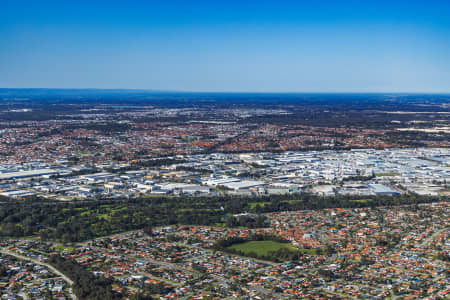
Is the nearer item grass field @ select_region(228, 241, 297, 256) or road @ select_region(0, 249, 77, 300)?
road @ select_region(0, 249, 77, 300)

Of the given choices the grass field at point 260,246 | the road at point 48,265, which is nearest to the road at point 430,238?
the grass field at point 260,246

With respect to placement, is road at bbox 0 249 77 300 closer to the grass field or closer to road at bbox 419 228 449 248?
the grass field

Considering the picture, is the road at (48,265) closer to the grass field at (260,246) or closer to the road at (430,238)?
the grass field at (260,246)

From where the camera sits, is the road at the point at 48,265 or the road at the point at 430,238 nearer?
the road at the point at 48,265

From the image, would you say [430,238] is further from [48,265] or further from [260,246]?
[48,265]

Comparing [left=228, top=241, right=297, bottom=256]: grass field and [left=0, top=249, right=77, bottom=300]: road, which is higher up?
[left=228, top=241, right=297, bottom=256]: grass field

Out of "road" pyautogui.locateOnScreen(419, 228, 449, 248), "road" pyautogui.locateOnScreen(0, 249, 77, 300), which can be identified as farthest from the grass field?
"road" pyautogui.locateOnScreen(0, 249, 77, 300)

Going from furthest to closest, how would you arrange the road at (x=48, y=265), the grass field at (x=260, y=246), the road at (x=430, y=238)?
1. the road at (x=430, y=238)
2. the grass field at (x=260, y=246)
3. the road at (x=48, y=265)

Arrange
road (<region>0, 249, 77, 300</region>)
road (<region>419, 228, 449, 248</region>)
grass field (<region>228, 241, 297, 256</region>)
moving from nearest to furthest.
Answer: road (<region>0, 249, 77, 300</region>) → grass field (<region>228, 241, 297, 256</region>) → road (<region>419, 228, 449, 248</region>)

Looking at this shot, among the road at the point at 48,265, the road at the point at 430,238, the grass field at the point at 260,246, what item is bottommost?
the road at the point at 48,265
